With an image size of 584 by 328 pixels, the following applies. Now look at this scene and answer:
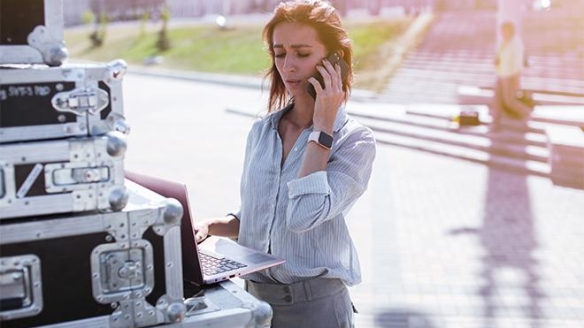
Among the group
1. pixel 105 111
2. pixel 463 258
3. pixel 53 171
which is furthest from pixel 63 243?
pixel 463 258

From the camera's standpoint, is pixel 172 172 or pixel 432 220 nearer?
pixel 432 220

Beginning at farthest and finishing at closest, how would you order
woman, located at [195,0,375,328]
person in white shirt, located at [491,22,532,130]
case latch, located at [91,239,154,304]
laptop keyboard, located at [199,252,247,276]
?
1. person in white shirt, located at [491,22,532,130]
2. woman, located at [195,0,375,328]
3. laptop keyboard, located at [199,252,247,276]
4. case latch, located at [91,239,154,304]

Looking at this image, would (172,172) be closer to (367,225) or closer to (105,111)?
(367,225)

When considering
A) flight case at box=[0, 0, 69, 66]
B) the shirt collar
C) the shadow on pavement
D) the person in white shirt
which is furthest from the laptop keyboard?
the person in white shirt

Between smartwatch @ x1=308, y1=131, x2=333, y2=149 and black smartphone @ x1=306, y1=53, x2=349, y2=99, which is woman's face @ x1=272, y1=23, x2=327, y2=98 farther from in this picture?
smartwatch @ x1=308, y1=131, x2=333, y2=149

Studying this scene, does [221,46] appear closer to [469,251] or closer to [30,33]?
[469,251]

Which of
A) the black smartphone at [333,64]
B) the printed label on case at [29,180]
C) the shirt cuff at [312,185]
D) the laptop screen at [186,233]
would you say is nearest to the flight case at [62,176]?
the printed label on case at [29,180]

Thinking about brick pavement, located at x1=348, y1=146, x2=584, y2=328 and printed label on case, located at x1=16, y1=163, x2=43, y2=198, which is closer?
printed label on case, located at x1=16, y1=163, x2=43, y2=198

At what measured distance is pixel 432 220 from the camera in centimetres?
773


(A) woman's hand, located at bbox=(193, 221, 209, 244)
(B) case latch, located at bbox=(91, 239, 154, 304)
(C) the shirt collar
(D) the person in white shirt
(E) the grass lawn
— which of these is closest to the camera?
(B) case latch, located at bbox=(91, 239, 154, 304)

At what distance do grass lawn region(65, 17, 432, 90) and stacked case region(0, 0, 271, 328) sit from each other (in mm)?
18780

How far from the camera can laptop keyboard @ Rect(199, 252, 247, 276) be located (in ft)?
6.96

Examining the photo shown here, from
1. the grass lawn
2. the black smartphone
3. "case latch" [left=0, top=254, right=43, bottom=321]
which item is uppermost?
the black smartphone

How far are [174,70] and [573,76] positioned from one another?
21.8 metres
